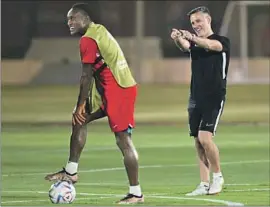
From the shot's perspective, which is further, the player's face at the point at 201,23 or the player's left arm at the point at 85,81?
the player's face at the point at 201,23

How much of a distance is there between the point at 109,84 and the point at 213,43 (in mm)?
1365

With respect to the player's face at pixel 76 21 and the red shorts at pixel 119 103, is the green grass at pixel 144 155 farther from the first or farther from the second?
the player's face at pixel 76 21

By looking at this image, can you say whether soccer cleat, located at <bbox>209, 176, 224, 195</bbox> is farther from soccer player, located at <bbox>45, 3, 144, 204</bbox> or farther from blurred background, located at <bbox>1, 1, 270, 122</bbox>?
blurred background, located at <bbox>1, 1, 270, 122</bbox>

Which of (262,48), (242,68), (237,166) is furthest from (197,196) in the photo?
(262,48)

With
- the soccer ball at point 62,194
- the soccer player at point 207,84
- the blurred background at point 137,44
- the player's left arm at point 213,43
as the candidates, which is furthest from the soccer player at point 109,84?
the blurred background at point 137,44

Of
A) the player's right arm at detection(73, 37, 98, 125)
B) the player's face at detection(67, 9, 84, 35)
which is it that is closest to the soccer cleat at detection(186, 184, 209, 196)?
the player's right arm at detection(73, 37, 98, 125)

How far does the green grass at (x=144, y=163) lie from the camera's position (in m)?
13.4

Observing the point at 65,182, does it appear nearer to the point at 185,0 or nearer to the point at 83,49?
the point at 83,49

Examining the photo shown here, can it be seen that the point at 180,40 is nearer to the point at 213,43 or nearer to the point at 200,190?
the point at 213,43

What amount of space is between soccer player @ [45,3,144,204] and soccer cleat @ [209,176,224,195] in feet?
4.17

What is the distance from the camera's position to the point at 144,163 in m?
17.9

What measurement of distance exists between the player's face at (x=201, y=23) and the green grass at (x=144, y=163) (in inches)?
72.6

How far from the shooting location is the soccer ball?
12375mm

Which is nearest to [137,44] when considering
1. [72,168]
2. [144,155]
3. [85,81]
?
[144,155]
